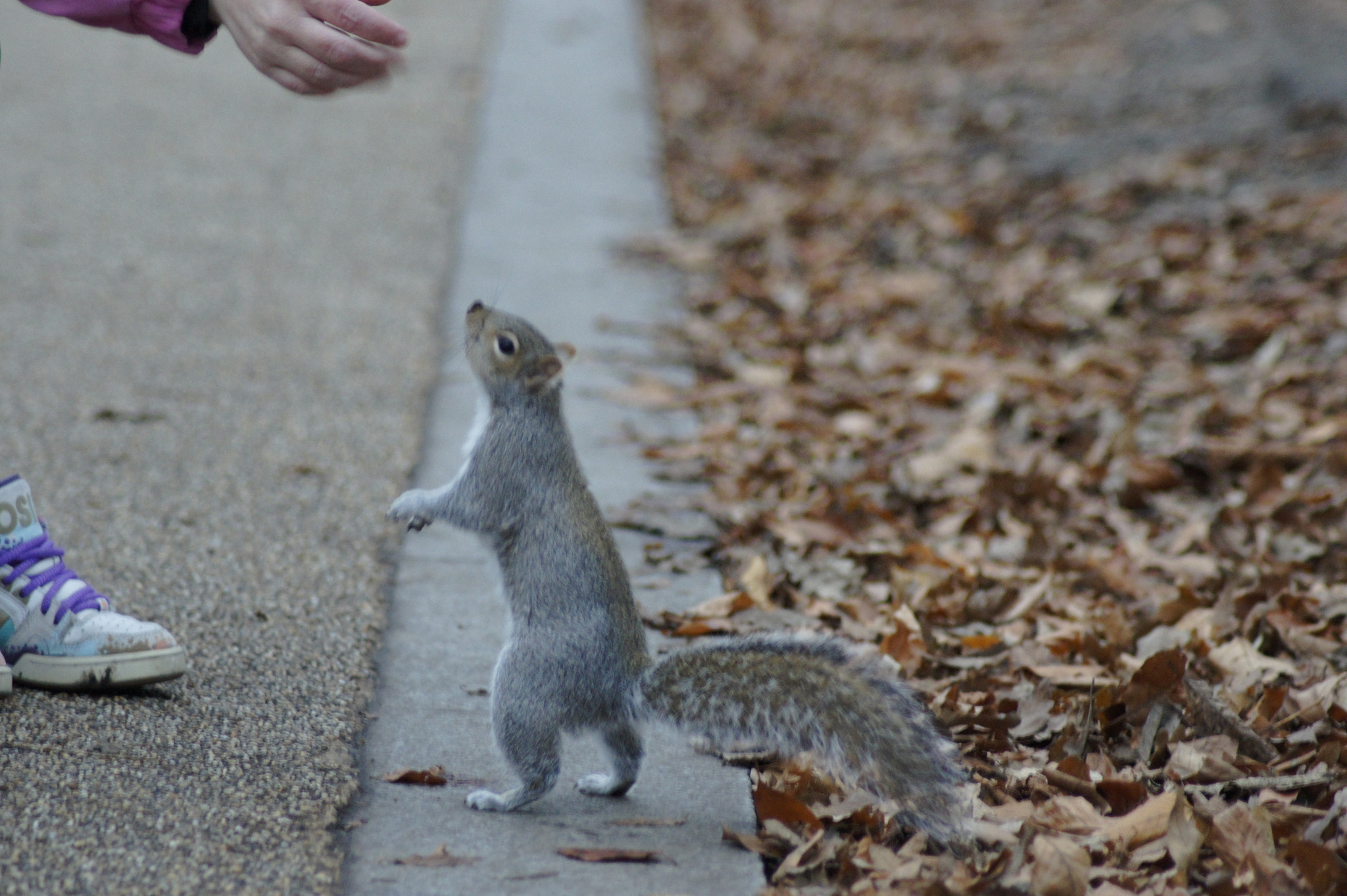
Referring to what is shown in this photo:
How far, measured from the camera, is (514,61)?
9070 mm

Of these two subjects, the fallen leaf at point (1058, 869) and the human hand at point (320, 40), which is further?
the human hand at point (320, 40)

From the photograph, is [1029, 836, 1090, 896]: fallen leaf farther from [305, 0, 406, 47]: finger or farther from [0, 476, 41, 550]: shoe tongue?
[0, 476, 41, 550]: shoe tongue

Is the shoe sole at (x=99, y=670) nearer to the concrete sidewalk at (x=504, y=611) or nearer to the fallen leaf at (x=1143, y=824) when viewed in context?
the concrete sidewalk at (x=504, y=611)

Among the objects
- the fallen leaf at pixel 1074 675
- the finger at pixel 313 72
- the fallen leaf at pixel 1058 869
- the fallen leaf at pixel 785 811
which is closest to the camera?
the fallen leaf at pixel 1058 869

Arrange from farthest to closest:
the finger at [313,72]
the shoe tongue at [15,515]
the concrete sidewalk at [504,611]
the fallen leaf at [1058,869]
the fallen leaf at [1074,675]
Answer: the fallen leaf at [1074,675]
the shoe tongue at [15,515]
the finger at [313,72]
the concrete sidewalk at [504,611]
the fallen leaf at [1058,869]

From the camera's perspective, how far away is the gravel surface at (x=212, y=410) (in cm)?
220

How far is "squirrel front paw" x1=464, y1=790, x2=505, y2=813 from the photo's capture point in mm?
2307

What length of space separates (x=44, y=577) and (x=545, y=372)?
0.99 meters

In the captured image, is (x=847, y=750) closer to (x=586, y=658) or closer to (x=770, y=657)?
(x=770, y=657)

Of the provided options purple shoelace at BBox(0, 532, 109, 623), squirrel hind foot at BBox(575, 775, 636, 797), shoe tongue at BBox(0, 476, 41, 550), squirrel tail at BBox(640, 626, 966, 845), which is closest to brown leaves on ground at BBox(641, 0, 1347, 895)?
squirrel tail at BBox(640, 626, 966, 845)

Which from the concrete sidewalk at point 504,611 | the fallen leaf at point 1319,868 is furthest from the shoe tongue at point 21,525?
the fallen leaf at point 1319,868

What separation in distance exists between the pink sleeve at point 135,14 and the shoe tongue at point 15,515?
0.85m

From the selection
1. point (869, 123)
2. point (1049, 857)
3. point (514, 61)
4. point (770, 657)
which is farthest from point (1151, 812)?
Answer: point (514, 61)

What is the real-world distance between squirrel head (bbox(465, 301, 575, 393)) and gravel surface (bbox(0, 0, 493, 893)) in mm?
633
